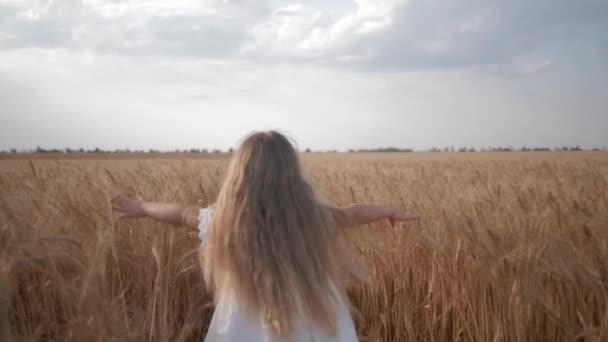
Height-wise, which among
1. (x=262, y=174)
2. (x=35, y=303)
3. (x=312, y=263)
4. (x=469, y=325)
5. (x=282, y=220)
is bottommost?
(x=469, y=325)

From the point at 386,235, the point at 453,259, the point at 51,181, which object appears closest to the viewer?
the point at 453,259

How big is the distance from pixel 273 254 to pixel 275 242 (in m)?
0.04

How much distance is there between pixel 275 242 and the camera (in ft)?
5.50

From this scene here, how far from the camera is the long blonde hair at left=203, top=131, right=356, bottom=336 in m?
1.64

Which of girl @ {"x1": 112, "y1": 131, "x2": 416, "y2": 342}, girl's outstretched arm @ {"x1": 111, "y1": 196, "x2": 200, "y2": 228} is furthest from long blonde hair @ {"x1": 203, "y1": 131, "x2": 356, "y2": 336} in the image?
girl's outstretched arm @ {"x1": 111, "y1": 196, "x2": 200, "y2": 228}

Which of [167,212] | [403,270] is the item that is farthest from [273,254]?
[403,270]

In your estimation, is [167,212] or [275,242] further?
[167,212]

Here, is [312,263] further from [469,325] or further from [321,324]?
[469,325]

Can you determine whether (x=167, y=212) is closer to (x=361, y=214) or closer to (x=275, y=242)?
(x=275, y=242)

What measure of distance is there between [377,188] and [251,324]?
7.65ft

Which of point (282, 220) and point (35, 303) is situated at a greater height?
point (282, 220)

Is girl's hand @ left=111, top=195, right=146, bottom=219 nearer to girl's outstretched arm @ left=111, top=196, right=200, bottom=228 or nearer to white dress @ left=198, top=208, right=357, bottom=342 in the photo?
girl's outstretched arm @ left=111, top=196, right=200, bottom=228

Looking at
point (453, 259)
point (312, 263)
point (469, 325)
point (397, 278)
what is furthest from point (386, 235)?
point (312, 263)

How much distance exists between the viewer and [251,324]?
1.68 metres
